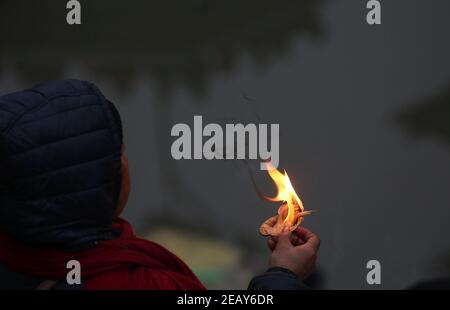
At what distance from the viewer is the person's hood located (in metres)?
0.95

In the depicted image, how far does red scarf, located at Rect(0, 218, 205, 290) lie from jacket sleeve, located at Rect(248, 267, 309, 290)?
5.2 inches

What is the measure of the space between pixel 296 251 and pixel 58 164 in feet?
1.52

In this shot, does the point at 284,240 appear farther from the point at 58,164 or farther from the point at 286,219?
the point at 58,164

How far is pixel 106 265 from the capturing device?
1.01 meters

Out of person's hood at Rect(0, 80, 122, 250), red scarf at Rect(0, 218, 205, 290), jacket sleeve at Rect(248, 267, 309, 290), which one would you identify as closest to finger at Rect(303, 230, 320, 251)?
jacket sleeve at Rect(248, 267, 309, 290)

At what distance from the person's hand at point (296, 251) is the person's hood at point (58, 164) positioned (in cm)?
33

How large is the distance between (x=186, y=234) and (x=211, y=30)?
103cm

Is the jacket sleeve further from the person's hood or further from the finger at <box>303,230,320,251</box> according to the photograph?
the person's hood

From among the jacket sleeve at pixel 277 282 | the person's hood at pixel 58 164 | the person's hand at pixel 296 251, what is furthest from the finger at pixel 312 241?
the person's hood at pixel 58 164

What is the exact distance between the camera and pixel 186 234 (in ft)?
9.60

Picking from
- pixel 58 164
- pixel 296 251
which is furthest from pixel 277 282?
pixel 58 164

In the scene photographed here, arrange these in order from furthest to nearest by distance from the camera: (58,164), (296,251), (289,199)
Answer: (289,199) < (296,251) < (58,164)

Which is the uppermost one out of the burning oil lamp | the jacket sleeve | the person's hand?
the burning oil lamp
